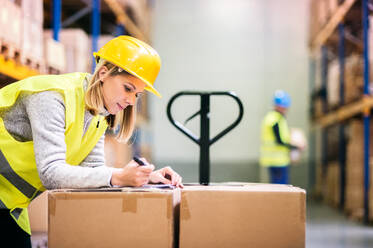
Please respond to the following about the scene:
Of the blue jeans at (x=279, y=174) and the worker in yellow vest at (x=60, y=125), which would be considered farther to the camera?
the blue jeans at (x=279, y=174)

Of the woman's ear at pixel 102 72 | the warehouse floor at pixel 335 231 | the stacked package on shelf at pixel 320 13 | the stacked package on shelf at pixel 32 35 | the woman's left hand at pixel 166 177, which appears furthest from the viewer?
the stacked package on shelf at pixel 320 13

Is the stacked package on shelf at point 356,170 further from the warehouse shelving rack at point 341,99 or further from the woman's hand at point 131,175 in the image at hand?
the woman's hand at point 131,175

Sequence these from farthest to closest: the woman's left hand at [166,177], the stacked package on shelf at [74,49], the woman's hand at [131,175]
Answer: the stacked package on shelf at [74,49], the woman's left hand at [166,177], the woman's hand at [131,175]

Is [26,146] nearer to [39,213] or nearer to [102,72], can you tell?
[102,72]

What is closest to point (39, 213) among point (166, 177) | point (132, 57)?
Result: point (166, 177)

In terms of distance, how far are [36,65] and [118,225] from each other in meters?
3.18

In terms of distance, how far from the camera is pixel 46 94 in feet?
5.20

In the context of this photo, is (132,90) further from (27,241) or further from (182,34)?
(182,34)

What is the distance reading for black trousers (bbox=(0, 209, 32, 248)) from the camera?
5.67ft

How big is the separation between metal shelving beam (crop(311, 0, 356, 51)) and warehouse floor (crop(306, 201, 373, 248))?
3507mm

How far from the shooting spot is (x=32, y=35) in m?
4.23

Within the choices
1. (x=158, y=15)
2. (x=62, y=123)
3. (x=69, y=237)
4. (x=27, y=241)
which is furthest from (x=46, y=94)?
(x=158, y=15)

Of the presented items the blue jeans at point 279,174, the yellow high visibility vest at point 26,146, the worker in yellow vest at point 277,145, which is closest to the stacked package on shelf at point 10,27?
the yellow high visibility vest at point 26,146

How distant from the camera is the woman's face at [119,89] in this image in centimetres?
174
